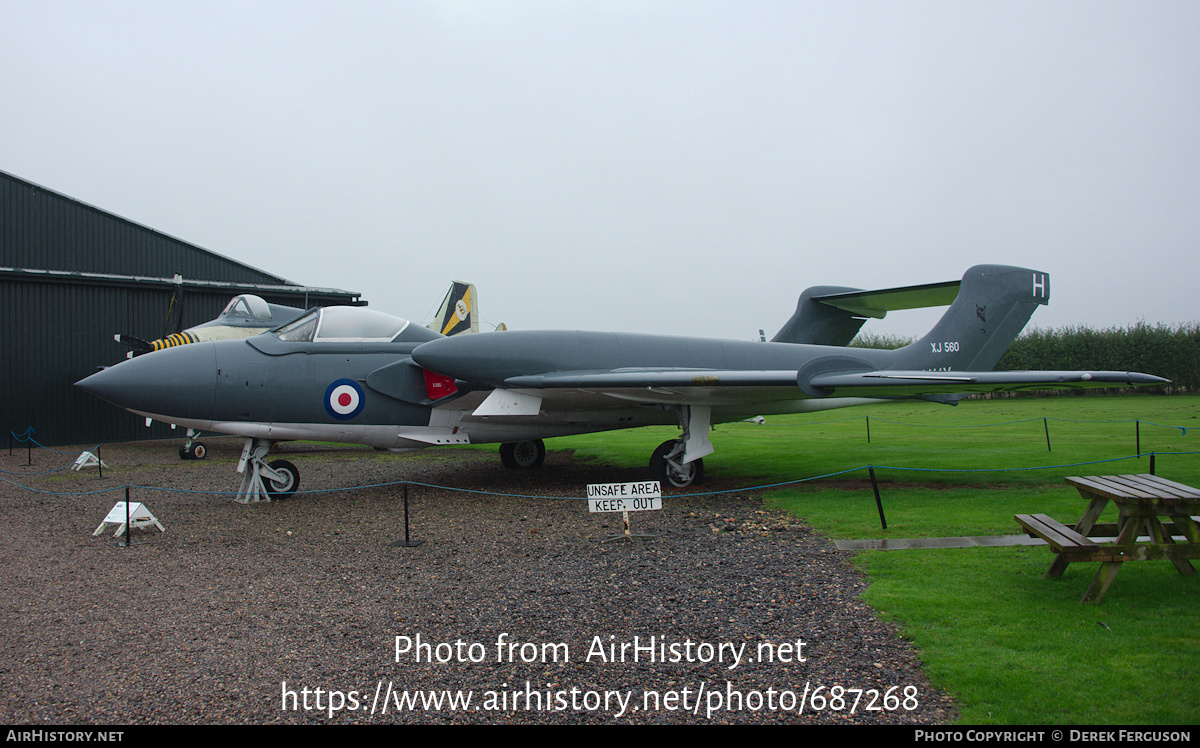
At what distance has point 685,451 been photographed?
361 inches

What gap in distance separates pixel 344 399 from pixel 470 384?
1658 mm

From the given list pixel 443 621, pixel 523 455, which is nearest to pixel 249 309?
pixel 523 455

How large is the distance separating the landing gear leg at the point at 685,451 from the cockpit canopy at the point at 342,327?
13.9 ft

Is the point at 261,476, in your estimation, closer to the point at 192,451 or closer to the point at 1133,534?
the point at 192,451

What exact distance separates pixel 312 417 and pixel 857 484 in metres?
7.84

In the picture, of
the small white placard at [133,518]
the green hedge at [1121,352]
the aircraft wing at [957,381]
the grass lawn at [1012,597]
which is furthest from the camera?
the green hedge at [1121,352]

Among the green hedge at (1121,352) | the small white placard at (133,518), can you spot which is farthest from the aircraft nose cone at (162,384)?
the green hedge at (1121,352)

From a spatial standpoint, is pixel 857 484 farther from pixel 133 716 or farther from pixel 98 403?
pixel 98 403

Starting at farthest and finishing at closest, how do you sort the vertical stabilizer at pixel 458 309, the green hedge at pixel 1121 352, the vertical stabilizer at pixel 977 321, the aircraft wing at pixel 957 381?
1. the green hedge at pixel 1121 352
2. the vertical stabilizer at pixel 458 309
3. the vertical stabilizer at pixel 977 321
4. the aircraft wing at pixel 957 381

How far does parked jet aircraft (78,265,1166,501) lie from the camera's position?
7.92 meters

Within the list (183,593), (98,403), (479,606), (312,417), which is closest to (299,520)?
(312,417)

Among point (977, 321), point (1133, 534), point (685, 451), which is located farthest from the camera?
point (977, 321)

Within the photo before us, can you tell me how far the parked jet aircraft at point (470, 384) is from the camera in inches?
312

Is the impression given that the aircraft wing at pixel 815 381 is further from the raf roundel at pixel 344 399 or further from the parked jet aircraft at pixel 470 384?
the raf roundel at pixel 344 399
